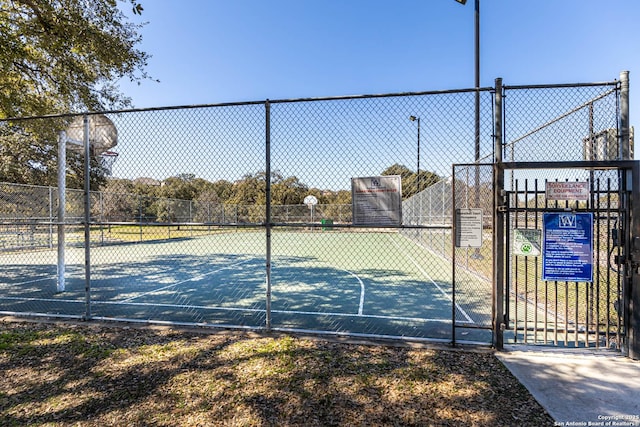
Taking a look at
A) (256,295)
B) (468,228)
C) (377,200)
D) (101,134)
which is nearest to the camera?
(468,228)

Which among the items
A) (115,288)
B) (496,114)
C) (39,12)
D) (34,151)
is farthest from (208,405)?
(34,151)

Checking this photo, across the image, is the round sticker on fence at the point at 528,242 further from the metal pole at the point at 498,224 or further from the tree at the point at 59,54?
the tree at the point at 59,54

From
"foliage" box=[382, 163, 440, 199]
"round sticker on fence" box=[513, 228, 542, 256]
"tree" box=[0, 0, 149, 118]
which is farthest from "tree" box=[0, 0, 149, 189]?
"round sticker on fence" box=[513, 228, 542, 256]

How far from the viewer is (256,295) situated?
7.52m

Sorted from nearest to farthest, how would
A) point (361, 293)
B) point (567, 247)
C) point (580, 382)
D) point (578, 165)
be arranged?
point (580, 382) → point (578, 165) → point (567, 247) → point (361, 293)

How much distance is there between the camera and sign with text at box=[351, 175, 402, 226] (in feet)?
13.9

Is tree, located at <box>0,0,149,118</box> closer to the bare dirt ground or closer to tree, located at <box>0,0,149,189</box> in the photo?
tree, located at <box>0,0,149,189</box>

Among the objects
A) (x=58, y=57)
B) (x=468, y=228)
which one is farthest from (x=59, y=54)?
(x=468, y=228)

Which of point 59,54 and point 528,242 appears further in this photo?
point 59,54

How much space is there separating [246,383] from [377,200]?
256 centimetres

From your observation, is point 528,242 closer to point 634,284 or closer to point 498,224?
point 498,224

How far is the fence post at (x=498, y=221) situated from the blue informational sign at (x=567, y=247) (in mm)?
490

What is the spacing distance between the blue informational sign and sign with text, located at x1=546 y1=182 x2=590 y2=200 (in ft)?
0.74

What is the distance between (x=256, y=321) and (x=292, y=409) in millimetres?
2775
